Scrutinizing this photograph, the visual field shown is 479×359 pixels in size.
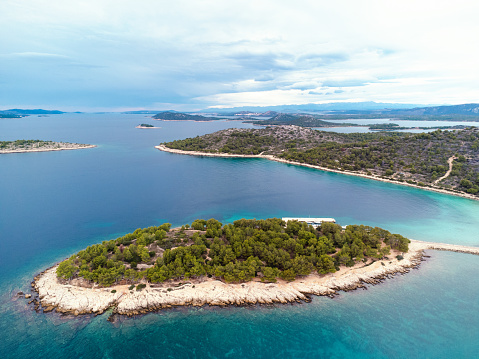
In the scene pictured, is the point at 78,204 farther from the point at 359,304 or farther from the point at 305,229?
the point at 359,304

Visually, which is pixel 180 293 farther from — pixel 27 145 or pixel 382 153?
pixel 27 145

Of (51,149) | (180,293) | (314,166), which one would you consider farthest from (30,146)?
(314,166)

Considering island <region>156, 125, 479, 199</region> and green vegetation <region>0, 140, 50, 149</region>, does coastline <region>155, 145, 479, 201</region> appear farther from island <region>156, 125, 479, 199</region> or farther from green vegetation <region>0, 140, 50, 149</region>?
green vegetation <region>0, 140, 50, 149</region>

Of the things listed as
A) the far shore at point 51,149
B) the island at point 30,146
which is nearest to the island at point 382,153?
the far shore at point 51,149

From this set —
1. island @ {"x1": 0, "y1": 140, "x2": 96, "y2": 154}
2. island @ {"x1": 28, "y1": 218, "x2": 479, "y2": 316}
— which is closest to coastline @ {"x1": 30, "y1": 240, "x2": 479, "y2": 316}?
island @ {"x1": 28, "y1": 218, "x2": 479, "y2": 316}

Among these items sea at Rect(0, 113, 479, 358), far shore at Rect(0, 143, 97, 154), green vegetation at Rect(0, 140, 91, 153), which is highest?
green vegetation at Rect(0, 140, 91, 153)

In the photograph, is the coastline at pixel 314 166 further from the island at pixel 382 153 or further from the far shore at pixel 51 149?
the far shore at pixel 51 149

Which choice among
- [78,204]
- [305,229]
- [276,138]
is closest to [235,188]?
[305,229]
